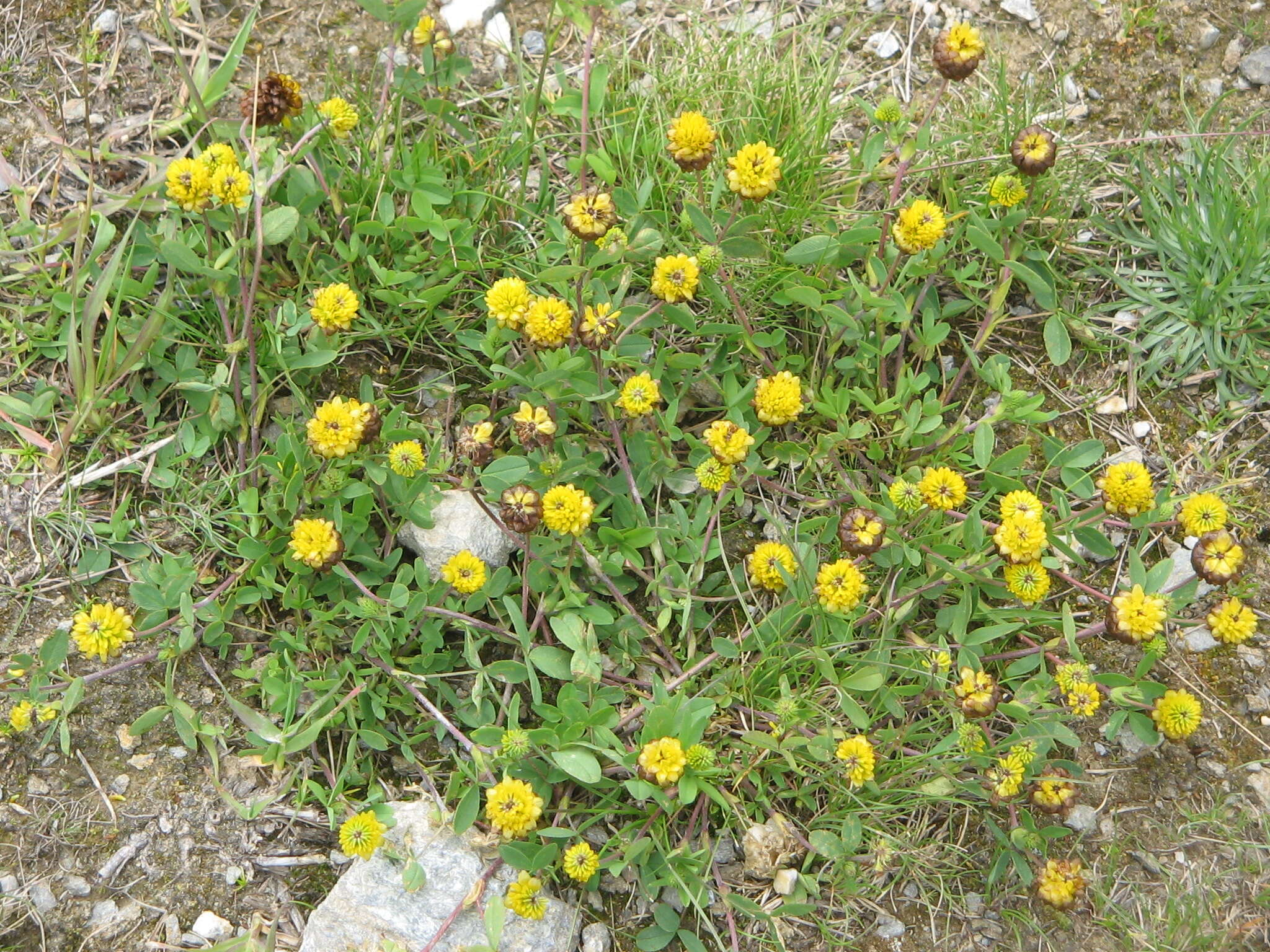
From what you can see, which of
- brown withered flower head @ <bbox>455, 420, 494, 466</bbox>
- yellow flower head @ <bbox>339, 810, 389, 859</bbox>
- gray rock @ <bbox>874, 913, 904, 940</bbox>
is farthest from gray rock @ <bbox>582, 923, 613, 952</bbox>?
brown withered flower head @ <bbox>455, 420, 494, 466</bbox>

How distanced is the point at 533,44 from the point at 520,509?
1.99 m

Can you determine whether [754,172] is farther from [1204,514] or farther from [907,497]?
[1204,514]

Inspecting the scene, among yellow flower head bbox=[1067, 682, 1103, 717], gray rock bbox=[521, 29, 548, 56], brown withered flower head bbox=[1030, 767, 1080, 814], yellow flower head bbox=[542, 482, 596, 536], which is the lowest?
brown withered flower head bbox=[1030, 767, 1080, 814]

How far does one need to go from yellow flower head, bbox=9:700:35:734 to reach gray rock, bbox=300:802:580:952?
0.94 m

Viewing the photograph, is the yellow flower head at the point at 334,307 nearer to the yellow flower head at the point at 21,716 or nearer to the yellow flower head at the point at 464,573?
the yellow flower head at the point at 464,573

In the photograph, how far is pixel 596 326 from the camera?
283cm

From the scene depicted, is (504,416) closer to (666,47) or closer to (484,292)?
(484,292)

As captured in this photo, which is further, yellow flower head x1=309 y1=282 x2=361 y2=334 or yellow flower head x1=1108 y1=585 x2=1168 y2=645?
yellow flower head x1=309 y1=282 x2=361 y2=334

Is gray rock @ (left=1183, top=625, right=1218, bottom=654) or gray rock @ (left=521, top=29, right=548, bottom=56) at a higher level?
gray rock @ (left=521, top=29, right=548, bottom=56)

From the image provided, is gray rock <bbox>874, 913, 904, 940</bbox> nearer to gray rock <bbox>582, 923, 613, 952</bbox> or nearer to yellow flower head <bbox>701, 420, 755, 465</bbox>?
gray rock <bbox>582, 923, 613, 952</bbox>

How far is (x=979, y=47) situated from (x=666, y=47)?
120 centimetres

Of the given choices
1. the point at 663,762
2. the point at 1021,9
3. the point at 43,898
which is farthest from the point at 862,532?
the point at 43,898

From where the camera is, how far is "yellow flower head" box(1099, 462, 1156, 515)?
2789mm

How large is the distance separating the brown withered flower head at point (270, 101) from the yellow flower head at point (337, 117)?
0.27 feet
